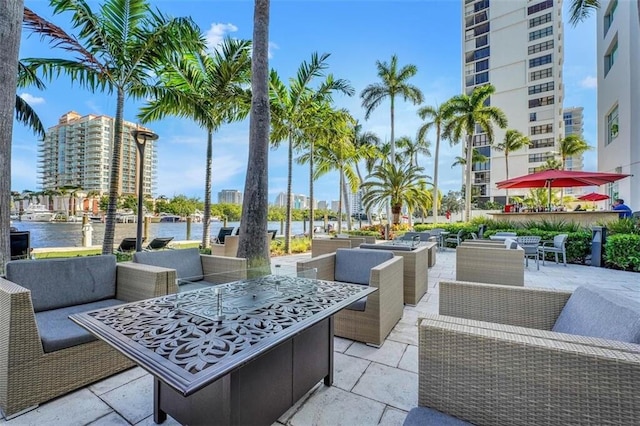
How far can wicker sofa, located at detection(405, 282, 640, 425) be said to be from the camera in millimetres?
952

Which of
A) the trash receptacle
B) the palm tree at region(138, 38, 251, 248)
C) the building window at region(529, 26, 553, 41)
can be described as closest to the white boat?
the palm tree at region(138, 38, 251, 248)

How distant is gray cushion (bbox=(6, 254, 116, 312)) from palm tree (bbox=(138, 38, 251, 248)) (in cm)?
503

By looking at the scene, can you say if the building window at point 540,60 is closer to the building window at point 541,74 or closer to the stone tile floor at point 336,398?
the building window at point 541,74

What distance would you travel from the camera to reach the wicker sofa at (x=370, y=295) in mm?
2676

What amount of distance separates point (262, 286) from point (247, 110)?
7182 mm

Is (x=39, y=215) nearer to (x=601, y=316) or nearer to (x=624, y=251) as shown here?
(x=601, y=316)

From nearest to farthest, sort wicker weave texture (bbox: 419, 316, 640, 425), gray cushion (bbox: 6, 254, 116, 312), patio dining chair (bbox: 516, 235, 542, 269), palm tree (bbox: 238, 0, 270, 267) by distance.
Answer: wicker weave texture (bbox: 419, 316, 640, 425), gray cushion (bbox: 6, 254, 116, 312), palm tree (bbox: 238, 0, 270, 267), patio dining chair (bbox: 516, 235, 542, 269)

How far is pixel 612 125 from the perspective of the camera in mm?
12547

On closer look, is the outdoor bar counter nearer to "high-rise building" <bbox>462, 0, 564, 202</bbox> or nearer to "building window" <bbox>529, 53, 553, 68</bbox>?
"high-rise building" <bbox>462, 0, 564, 202</bbox>

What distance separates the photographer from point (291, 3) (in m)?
7.57

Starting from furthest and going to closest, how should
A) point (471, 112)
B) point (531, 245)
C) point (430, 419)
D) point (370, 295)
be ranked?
point (471, 112) → point (531, 245) → point (370, 295) → point (430, 419)

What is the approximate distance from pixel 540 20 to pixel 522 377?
43244mm

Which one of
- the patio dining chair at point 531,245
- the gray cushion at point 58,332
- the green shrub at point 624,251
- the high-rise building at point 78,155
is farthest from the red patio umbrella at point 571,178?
the high-rise building at point 78,155

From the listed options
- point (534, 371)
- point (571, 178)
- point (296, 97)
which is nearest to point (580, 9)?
point (571, 178)
